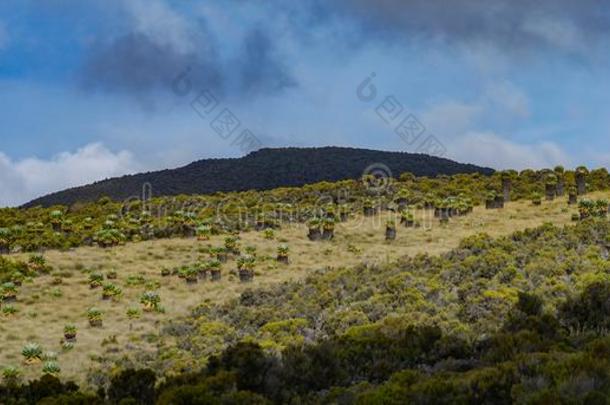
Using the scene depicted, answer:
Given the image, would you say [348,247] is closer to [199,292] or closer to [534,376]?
[199,292]

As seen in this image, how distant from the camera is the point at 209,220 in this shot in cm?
4547

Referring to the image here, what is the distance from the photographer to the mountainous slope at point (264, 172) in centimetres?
9300

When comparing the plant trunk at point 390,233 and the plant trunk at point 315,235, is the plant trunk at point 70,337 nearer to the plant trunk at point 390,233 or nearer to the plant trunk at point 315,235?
the plant trunk at point 315,235

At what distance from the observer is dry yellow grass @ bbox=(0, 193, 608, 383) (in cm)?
2297

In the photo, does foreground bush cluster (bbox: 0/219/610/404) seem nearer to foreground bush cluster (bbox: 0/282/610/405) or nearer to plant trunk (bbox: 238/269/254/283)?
foreground bush cluster (bbox: 0/282/610/405)

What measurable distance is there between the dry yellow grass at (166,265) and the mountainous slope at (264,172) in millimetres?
52751

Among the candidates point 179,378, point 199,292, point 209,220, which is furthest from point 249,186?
point 179,378

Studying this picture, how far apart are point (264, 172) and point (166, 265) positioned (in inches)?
2661

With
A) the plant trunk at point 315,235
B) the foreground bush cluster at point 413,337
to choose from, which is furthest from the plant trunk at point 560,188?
the plant trunk at point 315,235

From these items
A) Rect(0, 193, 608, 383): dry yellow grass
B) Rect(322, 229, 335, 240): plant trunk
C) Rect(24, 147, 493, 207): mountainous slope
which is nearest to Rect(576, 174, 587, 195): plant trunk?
Rect(0, 193, 608, 383): dry yellow grass

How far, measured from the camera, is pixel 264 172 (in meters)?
102

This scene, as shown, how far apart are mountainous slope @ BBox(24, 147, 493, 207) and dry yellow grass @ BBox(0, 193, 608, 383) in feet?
173

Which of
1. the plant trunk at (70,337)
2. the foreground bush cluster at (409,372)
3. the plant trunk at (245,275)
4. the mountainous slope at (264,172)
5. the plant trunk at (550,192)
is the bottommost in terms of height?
the plant trunk at (70,337)

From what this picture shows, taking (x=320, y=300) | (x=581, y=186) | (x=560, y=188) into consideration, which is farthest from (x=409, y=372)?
(x=560, y=188)
